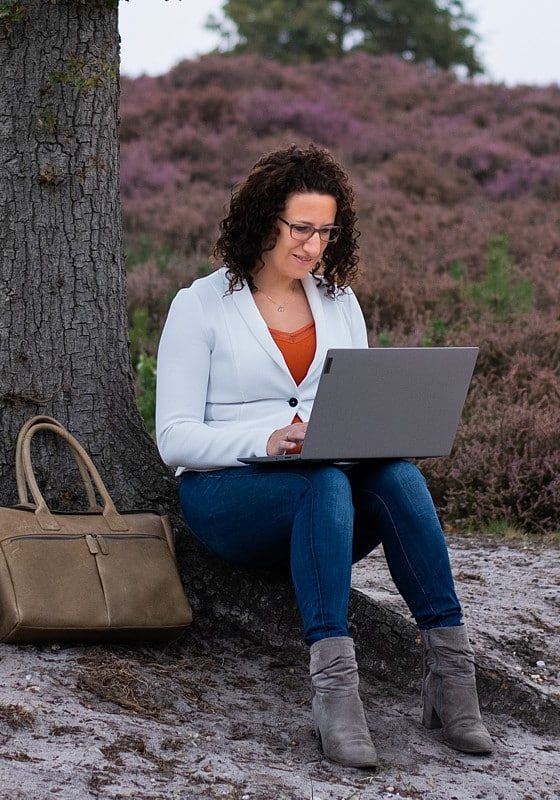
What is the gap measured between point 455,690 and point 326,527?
1.80 ft

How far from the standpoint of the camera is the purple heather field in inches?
214

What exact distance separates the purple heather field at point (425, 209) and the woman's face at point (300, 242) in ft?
7.80

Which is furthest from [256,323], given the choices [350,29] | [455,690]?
[350,29]

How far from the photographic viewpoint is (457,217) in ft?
35.4

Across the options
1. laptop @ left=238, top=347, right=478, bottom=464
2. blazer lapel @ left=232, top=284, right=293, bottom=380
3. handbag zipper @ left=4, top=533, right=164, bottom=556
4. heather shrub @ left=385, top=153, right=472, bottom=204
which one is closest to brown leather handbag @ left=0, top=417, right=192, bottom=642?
handbag zipper @ left=4, top=533, right=164, bottom=556

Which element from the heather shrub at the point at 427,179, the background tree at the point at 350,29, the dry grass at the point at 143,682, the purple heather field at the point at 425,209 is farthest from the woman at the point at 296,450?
the background tree at the point at 350,29

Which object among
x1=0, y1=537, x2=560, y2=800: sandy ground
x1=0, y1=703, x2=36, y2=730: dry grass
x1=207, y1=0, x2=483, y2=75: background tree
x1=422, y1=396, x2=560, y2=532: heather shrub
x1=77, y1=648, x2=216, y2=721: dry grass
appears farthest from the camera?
x1=207, y1=0, x2=483, y2=75: background tree

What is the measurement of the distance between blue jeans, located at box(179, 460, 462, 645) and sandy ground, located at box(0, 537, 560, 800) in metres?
0.31

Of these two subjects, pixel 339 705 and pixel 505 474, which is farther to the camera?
pixel 505 474

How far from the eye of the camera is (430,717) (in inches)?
110

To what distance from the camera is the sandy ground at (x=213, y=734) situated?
2265 millimetres

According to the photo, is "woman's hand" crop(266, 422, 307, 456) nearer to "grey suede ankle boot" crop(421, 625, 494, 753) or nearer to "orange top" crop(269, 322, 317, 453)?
"orange top" crop(269, 322, 317, 453)

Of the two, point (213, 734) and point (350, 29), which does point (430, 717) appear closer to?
point (213, 734)

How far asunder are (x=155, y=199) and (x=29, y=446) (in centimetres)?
893
